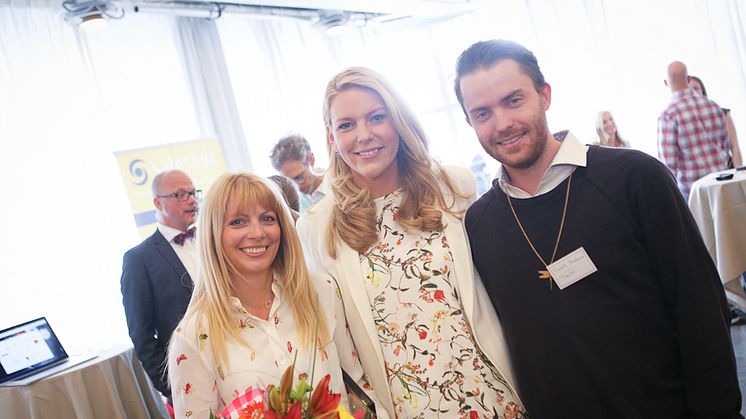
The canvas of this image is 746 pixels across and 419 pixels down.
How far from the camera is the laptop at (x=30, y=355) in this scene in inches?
163

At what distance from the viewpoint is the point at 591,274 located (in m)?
1.68

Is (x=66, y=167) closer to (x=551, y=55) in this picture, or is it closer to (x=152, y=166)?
(x=152, y=166)

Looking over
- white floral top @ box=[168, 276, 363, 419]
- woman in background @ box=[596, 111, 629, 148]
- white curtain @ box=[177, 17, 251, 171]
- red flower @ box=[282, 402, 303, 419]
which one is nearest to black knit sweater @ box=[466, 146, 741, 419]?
white floral top @ box=[168, 276, 363, 419]

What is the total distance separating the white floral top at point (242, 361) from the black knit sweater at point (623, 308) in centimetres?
59

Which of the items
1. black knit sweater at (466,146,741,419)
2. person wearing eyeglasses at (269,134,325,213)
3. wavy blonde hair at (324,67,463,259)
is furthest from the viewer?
person wearing eyeglasses at (269,134,325,213)

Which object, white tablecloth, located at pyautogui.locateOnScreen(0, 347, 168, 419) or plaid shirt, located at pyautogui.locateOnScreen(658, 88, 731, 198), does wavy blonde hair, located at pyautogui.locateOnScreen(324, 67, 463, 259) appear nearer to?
white tablecloth, located at pyautogui.locateOnScreen(0, 347, 168, 419)

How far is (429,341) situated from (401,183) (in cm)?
59

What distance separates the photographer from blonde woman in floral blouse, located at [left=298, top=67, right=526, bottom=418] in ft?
6.15

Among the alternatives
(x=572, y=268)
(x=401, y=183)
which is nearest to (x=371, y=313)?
(x=401, y=183)

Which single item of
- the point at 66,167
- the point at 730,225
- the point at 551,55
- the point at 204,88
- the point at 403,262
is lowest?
the point at 730,225

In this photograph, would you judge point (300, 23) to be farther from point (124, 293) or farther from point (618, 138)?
point (124, 293)

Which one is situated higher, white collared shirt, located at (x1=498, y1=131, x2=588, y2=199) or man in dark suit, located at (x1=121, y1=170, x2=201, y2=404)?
white collared shirt, located at (x1=498, y1=131, x2=588, y2=199)

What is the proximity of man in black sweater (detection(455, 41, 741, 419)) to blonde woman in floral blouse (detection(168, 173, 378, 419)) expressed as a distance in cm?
54

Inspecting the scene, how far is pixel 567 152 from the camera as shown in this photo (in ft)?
5.79
